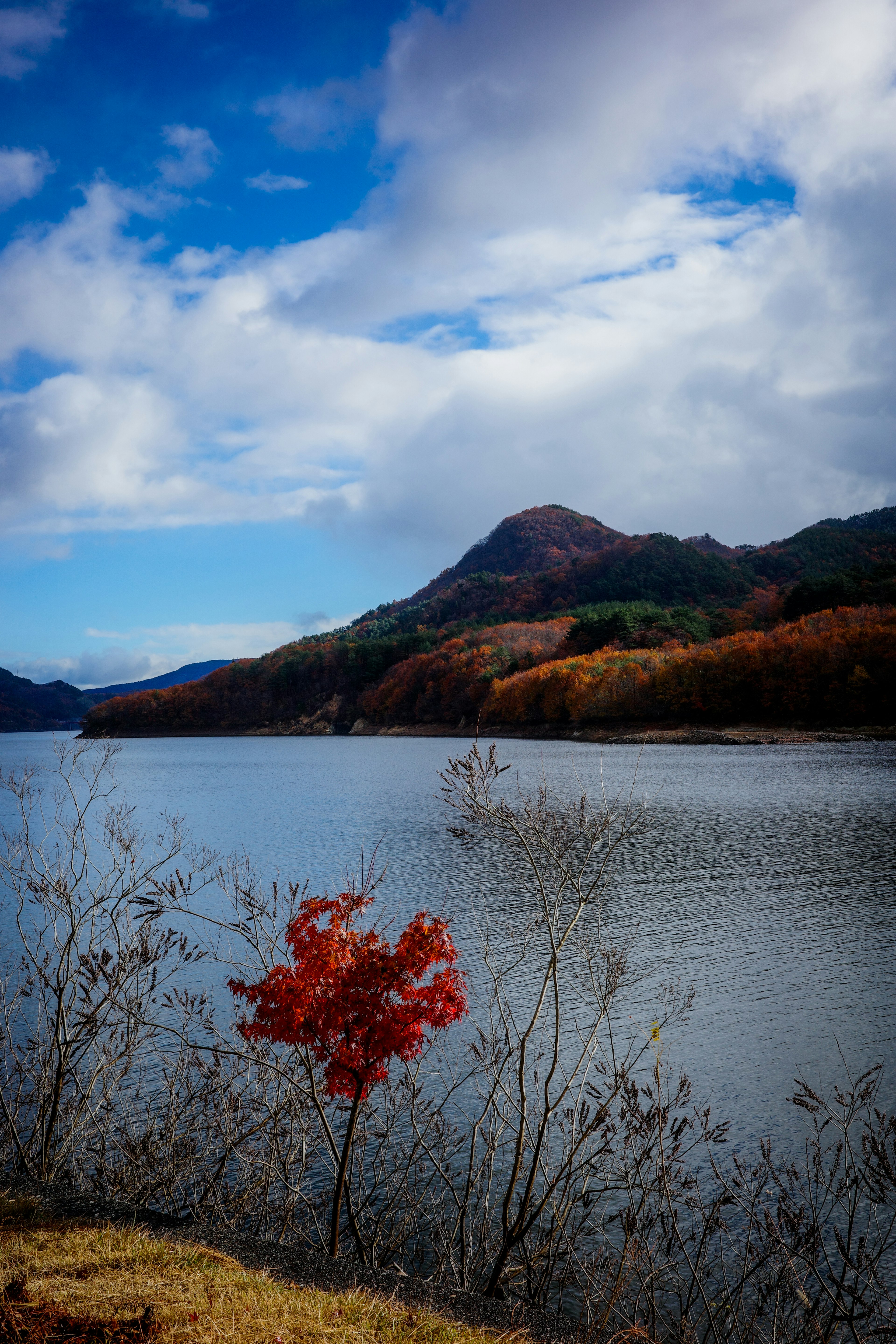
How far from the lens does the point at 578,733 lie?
88.6m

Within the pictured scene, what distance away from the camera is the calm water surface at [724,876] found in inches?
393

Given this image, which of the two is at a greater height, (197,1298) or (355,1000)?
(355,1000)

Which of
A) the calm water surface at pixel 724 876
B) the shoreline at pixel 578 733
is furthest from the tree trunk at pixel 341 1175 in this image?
the shoreline at pixel 578 733

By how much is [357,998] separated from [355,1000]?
1 cm

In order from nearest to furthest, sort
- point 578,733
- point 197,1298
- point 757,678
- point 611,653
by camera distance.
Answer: point 197,1298 → point 757,678 → point 578,733 → point 611,653

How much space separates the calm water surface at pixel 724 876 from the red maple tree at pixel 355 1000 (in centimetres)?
414

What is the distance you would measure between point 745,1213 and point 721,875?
42.8ft

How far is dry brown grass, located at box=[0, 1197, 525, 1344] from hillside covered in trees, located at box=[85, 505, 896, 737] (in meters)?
68.7

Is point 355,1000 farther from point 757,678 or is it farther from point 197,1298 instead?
point 757,678

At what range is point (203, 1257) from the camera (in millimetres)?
4746

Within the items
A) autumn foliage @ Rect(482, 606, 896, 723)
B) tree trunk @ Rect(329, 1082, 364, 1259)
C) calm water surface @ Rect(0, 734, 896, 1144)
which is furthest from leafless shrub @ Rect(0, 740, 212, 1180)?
autumn foliage @ Rect(482, 606, 896, 723)

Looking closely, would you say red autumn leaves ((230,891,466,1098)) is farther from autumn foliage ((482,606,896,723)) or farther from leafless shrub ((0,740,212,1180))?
autumn foliage ((482,606,896,723))

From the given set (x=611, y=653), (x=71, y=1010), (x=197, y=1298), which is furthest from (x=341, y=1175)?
(x=611, y=653)

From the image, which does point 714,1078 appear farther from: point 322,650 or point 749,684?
point 322,650
